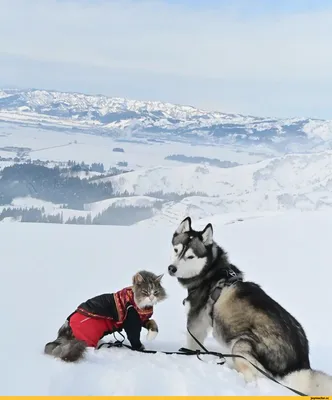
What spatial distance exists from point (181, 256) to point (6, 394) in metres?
2.85

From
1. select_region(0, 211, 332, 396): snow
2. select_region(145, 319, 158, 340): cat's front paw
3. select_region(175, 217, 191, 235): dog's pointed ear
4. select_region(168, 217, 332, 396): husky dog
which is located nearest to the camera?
select_region(0, 211, 332, 396): snow

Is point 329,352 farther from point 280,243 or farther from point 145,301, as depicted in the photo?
point 280,243

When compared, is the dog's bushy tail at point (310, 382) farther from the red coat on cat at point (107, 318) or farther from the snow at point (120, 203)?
the snow at point (120, 203)

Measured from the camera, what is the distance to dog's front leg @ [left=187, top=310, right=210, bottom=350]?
19.1ft

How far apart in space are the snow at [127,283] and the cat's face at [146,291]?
2.16ft

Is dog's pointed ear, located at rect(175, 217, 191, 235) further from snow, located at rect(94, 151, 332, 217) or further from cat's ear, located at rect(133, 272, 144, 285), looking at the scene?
snow, located at rect(94, 151, 332, 217)

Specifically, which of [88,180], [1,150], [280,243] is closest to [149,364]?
[280,243]

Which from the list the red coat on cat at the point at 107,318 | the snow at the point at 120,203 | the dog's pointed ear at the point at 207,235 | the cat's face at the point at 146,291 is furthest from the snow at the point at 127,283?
the snow at the point at 120,203

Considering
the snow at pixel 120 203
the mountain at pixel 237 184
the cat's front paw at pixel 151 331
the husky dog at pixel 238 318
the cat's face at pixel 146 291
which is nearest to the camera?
the husky dog at pixel 238 318

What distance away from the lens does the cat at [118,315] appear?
17.7 feet

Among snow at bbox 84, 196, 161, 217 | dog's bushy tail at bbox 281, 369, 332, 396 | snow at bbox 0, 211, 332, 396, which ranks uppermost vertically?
dog's bushy tail at bbox 281, 369, 332, 396

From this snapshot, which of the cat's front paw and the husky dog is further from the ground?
the husky dog

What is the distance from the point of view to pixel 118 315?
220 inches

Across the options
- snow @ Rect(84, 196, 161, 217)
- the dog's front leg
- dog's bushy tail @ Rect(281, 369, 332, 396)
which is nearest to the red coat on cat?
the dog's front leg
